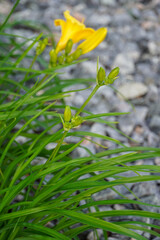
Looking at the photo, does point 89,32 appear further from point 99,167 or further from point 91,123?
point 91,123

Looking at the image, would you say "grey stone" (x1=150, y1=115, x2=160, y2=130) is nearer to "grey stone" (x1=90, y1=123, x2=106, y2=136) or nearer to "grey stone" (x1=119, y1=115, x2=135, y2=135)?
"grey stone" (x1=119, y1=115, x2=135, y2=135)

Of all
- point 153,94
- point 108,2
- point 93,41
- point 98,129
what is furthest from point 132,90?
point 108,2

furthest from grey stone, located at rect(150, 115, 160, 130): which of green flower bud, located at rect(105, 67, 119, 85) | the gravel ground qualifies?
green flower bud, located at rect(105, 67, 119, 85)

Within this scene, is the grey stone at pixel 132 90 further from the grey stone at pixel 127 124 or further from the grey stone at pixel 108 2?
the grey stone at pixel 108 2

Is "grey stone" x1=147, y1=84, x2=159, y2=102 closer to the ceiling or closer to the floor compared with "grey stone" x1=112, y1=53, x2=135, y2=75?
closer to the floor

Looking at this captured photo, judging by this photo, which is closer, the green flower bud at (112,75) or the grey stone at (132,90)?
the green flower bud at (112,75)

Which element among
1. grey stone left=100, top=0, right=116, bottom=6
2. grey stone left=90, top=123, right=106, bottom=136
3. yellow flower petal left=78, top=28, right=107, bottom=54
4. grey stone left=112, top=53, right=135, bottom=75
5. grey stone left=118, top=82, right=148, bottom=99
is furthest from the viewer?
grey stone left=100, top=0, right=116, bottom=6

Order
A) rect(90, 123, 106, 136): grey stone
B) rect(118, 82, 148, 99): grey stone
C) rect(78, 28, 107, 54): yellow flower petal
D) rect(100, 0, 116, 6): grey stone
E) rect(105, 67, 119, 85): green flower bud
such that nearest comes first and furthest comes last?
rect(105, 67, 119, 85): green flower bud < rect(78, 28, 107, 54): yellow flower petal < rect(90, 123, 106, 136): grey stone < rect(118, 82, 148, 99): grey stone < rect(100, 0, 116, 6): grey stone

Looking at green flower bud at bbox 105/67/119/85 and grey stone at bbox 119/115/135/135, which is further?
grey stone at bbox 119/115/135/135

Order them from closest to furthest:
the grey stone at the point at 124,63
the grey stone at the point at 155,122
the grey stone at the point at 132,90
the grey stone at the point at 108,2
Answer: the grey stone at the point at 155,122
the grey stone at the point at 132,90
the grey stone at the point at 124,63
the grey stone at the point at 108,2

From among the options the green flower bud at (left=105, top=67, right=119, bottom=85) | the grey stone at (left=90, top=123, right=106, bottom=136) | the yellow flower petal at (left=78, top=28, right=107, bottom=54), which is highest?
the grey stone at (left=90, top=123, right=106, bottom=136)

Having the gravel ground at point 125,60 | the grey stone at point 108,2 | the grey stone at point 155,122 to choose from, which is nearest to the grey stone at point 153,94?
the gravel ground at point 125,60
